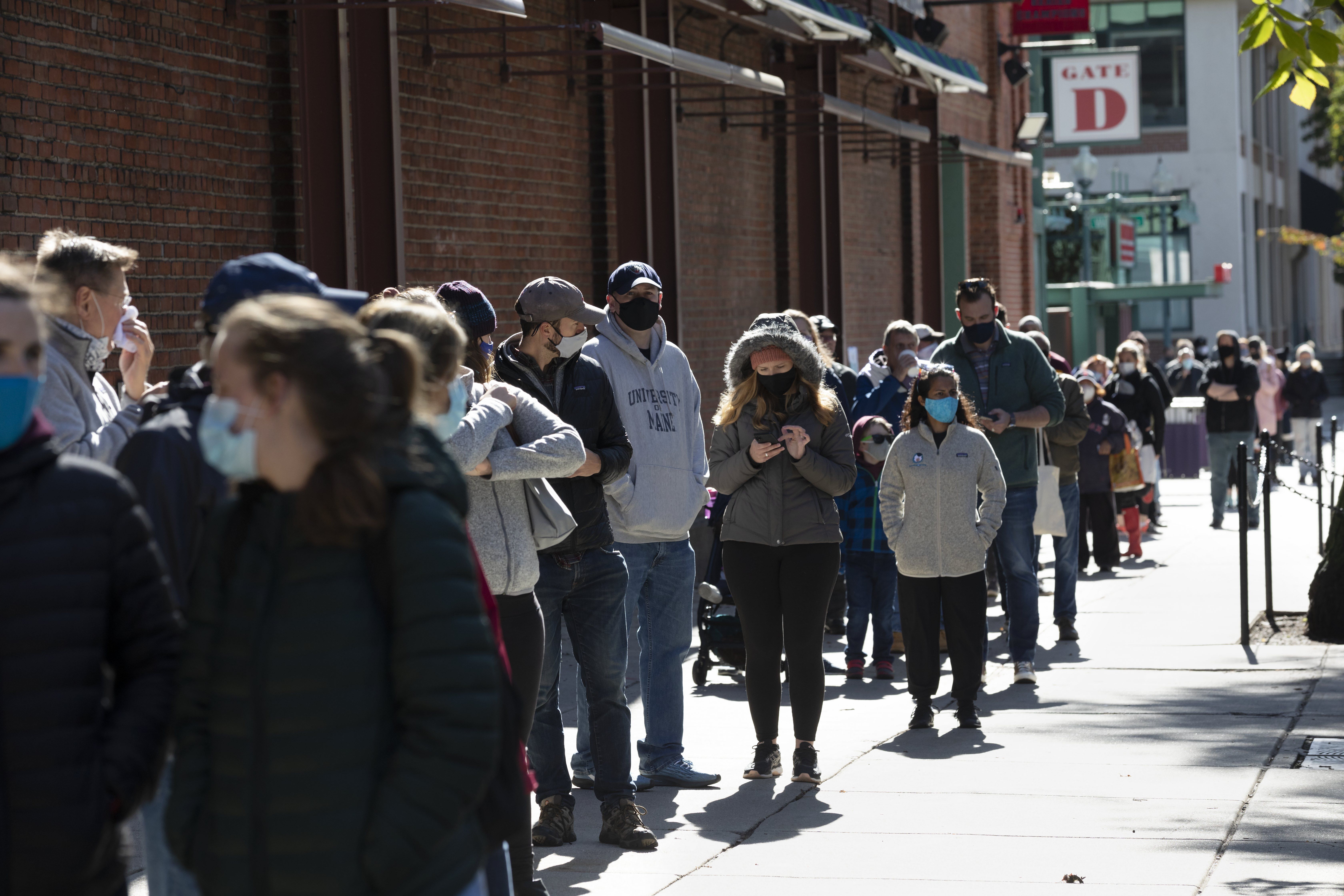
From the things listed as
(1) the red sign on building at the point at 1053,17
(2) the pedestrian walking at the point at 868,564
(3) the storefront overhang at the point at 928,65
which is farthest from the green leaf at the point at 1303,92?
(1) the red sign on building at the point at 1053,17

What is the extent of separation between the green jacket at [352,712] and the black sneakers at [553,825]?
11.6 feet

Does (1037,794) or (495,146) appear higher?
(495,146)

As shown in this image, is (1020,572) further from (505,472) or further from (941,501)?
(505,472)

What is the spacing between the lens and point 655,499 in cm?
715

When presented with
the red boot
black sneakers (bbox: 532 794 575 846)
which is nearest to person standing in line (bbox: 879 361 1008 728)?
black sneakers (bbox: 532 794 575 846)

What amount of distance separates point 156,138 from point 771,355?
3.53 m

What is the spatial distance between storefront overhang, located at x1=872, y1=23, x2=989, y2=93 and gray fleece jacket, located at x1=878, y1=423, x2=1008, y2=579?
10.8 meters

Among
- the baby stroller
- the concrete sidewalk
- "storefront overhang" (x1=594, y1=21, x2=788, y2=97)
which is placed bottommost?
the concrete sidewalk

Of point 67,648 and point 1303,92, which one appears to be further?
point 1303,92

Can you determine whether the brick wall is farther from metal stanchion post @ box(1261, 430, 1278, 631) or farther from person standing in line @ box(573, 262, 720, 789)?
metal stanchion post @ box(1261, 430, 1278, 631)

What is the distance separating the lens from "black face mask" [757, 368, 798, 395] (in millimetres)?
7617

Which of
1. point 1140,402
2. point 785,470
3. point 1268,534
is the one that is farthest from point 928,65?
point 785,470

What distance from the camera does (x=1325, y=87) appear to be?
9.16m

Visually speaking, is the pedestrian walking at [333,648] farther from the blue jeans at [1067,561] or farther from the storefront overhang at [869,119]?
the storefront overhang at [869,119]
